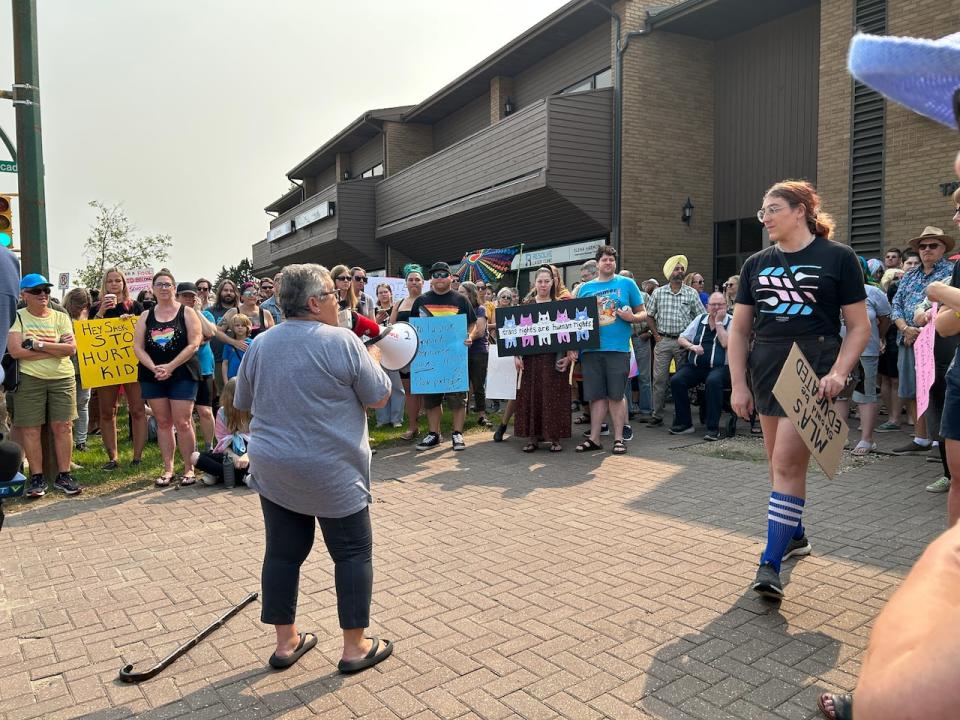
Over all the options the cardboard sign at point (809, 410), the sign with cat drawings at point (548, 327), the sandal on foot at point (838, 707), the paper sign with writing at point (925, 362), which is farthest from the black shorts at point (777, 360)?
the sign with cat drawings at point (548, 327)

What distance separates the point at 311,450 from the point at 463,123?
21586mm

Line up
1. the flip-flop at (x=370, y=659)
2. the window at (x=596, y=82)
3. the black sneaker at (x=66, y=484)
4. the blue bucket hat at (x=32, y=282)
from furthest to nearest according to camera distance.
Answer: the window at (x=596, y=82), the black sneaker at (x=66, y=484), the blue bucket hat at (x=32, y=282), the flip-flop at (x=370, y=659)

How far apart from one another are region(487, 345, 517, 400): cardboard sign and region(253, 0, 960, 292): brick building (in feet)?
23.7

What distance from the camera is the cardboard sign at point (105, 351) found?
7.62 metres

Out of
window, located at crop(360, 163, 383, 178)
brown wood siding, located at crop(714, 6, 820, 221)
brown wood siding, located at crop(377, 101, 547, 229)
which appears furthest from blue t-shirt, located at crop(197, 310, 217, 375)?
window, located at crop(360, 163, 383, 178)

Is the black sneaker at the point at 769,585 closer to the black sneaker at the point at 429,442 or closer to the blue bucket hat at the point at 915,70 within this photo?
the blue bucket hat at the point at 915,70

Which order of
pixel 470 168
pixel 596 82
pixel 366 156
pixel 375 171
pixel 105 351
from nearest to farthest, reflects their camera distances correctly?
1. pixel 105 351
2. pixel 596 82
3. pixel 470 168
4. pixel 375 171
5. pixel 366 156

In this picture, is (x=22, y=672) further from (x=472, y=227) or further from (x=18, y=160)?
(x=472, y=227)

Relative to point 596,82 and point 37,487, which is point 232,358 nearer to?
point 37,487

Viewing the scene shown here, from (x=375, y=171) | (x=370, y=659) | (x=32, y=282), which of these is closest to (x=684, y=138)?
(x=32, y=282)

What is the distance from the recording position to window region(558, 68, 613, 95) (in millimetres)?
16719

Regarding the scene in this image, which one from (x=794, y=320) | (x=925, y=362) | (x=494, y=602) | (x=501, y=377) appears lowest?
(x=494, y=602)

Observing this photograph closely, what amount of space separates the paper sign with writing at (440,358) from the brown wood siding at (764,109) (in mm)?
9309

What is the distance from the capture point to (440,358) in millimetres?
8422
